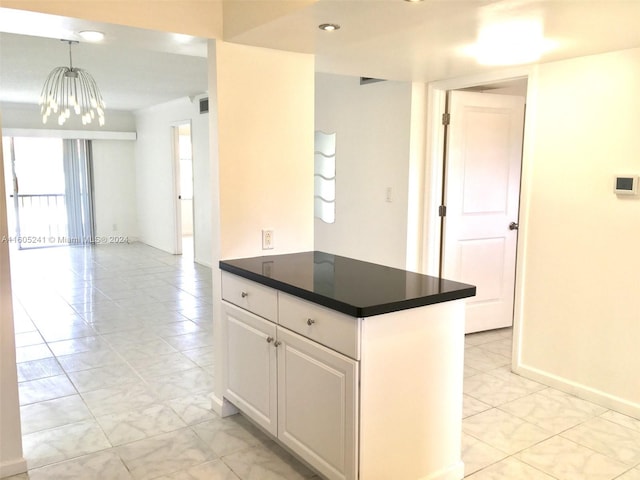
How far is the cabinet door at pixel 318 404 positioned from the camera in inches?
78.7

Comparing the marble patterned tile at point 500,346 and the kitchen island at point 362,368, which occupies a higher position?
the kitchen island at point 362,368

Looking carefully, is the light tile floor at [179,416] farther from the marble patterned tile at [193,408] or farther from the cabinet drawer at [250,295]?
the cabinet drawer at [250,295]

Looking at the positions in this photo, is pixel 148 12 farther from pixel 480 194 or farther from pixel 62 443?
pixel 480 194

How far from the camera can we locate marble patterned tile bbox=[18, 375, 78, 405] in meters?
3.16

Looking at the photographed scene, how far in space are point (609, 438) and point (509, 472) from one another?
69 cm

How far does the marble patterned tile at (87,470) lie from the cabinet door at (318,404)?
2.50 feet

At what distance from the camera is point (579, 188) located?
3.16 metres

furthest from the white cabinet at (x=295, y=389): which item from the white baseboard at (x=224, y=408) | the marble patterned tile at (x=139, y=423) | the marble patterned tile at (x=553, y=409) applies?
the marble patterned tile at (x=553, y=409)

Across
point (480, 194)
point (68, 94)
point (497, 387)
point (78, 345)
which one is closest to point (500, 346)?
point (497, 387)

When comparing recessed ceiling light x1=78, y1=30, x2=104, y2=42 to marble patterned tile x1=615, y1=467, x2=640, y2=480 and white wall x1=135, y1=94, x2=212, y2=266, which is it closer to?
marble patterned tile x1=615, y1=467, x2=640, y2=480

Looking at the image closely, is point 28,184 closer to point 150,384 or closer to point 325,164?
point 325,164

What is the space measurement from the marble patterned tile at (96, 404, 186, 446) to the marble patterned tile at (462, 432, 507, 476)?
1453 millimetres

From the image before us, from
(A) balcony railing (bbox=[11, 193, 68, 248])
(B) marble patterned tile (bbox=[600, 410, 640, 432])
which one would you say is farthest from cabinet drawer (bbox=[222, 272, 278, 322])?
(A) balcony railing (bbox=[11, 193, 68, 248])

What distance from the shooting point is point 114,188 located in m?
9.47
